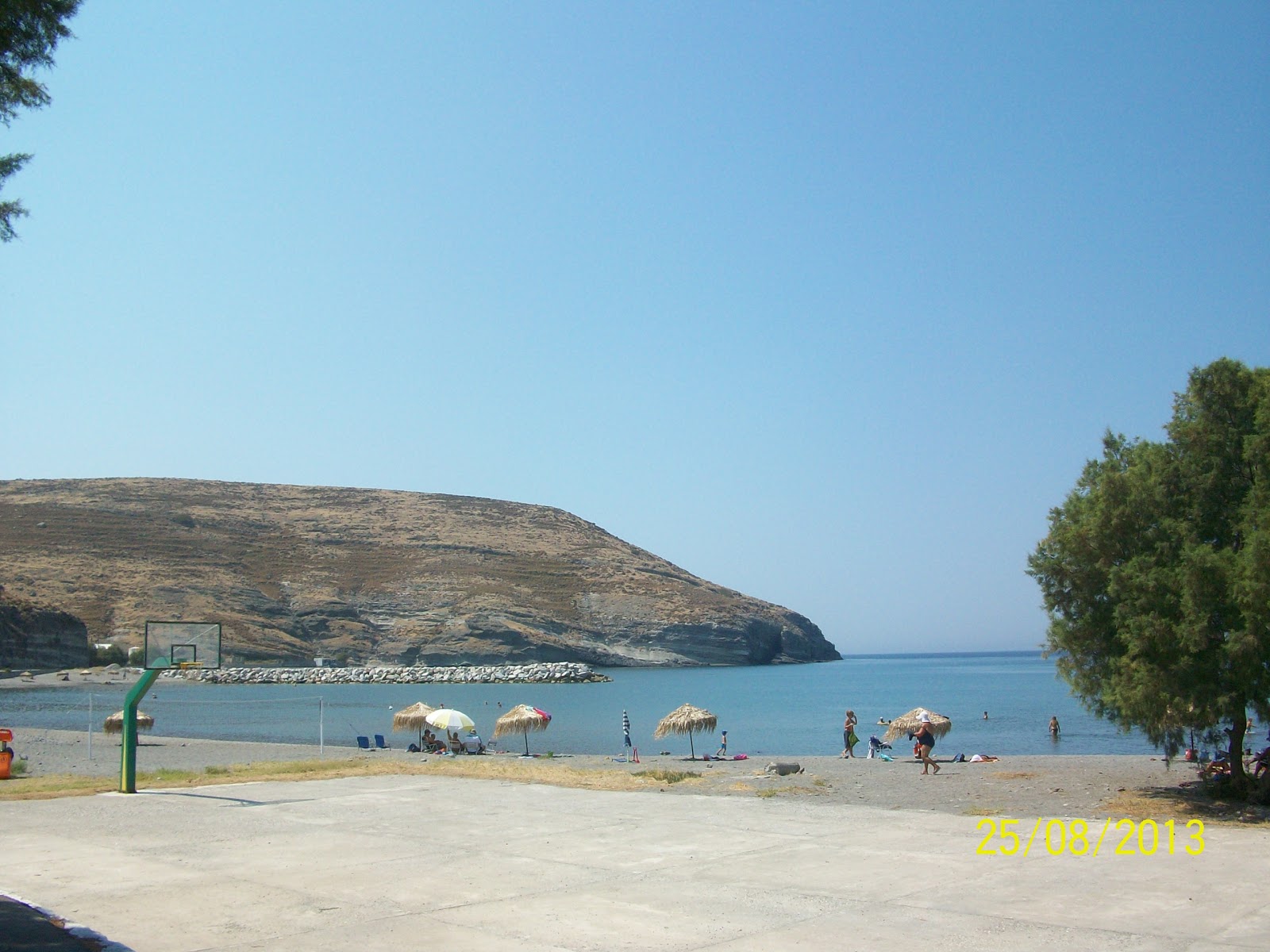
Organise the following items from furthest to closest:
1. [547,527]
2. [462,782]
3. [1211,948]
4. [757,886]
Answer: [547,527]
[462,782]
[757,886]
[1211,948]

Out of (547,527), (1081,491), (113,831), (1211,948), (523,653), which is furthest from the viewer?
(547,527)

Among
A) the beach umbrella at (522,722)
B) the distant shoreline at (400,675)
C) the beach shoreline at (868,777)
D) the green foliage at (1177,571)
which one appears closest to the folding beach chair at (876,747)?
the beach shoreline at (868,777)

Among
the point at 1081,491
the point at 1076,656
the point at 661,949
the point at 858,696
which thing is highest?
the point at 1081,491

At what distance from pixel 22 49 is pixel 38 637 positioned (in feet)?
381

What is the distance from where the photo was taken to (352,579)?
150m

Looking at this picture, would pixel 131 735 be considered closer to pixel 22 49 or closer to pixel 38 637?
pixel 22 49

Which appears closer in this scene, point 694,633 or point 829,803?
point 829,803

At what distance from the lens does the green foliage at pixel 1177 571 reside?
1524 centimetres

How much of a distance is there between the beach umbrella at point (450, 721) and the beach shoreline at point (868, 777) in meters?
3.70

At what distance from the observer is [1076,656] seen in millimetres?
17469

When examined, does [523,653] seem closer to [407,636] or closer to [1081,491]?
[407,636]

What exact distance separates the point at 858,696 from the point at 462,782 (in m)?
86.2

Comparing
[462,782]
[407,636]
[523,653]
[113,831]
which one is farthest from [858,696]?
[113,831]

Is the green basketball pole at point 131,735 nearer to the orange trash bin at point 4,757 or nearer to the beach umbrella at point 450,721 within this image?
the orange trash bin at point 4,757
